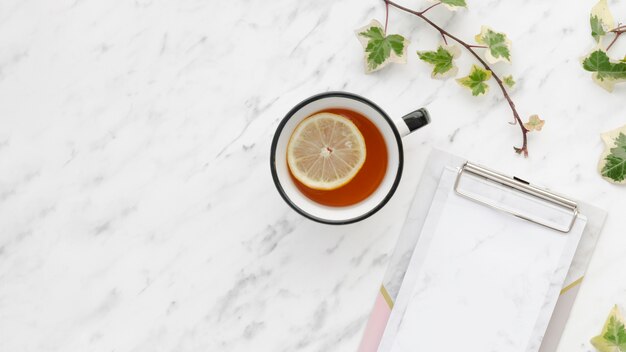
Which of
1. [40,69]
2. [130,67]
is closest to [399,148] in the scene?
[130,67]

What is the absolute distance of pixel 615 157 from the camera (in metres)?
0.94

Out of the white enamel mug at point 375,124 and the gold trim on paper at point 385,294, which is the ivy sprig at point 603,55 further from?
the gold trim on paper at point 385,294

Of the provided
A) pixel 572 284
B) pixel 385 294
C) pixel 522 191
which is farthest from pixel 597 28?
pixel 385 294

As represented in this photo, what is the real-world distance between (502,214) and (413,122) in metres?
0.18

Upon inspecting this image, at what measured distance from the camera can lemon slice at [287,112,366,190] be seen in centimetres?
88

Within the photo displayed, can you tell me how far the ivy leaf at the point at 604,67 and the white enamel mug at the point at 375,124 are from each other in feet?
0.81

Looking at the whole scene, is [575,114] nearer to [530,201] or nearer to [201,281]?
[530,201]

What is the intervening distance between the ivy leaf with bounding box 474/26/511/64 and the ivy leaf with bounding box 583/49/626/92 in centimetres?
11

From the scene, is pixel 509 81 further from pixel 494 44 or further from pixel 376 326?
pixel 376 326

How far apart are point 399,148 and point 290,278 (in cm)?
25

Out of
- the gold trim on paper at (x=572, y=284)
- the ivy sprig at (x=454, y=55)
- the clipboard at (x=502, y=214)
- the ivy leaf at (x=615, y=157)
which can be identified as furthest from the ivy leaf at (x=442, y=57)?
the gold trim on paper at (x=572, y=284)

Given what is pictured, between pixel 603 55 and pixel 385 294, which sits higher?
pixel 603 55

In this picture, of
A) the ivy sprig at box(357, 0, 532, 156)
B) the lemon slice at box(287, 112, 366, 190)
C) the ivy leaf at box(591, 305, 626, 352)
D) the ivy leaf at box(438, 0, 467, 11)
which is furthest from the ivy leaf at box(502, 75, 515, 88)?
the ivy leaf at box(591, 305, 626, 352)

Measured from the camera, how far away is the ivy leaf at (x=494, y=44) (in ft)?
3.07
